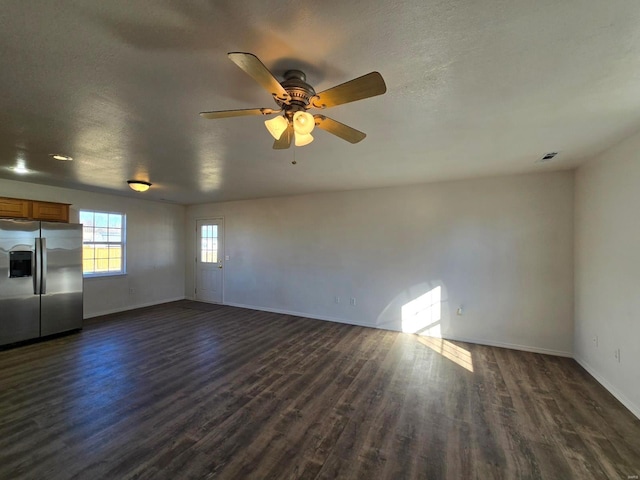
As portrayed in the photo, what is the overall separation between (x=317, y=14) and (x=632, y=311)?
11.6 ft

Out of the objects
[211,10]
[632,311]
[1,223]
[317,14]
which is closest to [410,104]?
[317,14]

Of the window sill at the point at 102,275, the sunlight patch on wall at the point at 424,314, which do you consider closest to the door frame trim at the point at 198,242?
the window sill at the point at 102,275

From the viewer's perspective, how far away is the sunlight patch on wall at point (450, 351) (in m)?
3.47

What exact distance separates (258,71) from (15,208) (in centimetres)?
533

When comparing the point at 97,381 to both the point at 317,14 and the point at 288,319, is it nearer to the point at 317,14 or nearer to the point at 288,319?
the point at 288,319

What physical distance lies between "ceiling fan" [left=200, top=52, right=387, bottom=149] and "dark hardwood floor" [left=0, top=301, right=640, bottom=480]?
2236mm

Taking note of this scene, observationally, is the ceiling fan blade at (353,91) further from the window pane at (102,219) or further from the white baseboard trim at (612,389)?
the window pane at (102,219)

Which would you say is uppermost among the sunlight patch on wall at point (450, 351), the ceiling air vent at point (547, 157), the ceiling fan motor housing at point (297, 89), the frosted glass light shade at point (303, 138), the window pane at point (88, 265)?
the ceiling air vent at point (547, 157)

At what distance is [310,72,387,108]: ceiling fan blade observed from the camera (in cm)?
126

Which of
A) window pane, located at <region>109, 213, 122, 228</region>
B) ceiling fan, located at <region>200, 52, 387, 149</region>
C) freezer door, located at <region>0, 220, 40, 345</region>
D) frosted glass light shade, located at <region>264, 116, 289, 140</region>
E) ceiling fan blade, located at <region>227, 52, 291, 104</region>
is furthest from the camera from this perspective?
window pane, located at <region>109, 213, 122, 228</region>

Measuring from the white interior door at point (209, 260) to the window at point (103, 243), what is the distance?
161cm

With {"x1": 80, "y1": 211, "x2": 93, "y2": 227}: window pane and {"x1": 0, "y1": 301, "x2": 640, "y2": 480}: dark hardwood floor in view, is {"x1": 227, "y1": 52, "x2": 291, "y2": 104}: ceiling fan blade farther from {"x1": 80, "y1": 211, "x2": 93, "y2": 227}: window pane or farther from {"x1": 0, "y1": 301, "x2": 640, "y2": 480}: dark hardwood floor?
{"x1": 80, "y1": 211, "x2": 93, "y2": 227}: window pane

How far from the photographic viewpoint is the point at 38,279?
4.19 meters

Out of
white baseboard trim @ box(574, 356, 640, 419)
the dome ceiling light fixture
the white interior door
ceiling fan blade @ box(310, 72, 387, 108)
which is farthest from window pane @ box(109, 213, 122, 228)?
white baseboard trim @ box(574, 356, 640, 419)
